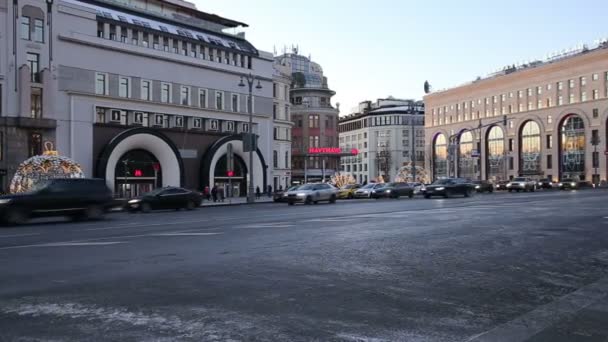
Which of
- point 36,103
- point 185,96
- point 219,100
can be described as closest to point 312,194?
point 185,96

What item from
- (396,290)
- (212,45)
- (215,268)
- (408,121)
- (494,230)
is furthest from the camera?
(408,121)

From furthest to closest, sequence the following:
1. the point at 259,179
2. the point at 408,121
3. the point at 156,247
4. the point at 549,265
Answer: the point at 408,121
the point at 259,179
the point at 156,247
the point at 549,265

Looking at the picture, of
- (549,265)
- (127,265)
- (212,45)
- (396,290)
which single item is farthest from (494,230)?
(212,45)

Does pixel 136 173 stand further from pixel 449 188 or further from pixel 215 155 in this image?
pixel 449 188

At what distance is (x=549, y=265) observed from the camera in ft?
32.5

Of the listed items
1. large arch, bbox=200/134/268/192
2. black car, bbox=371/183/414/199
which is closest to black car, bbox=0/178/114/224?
black car, bbox=371/183/414/199

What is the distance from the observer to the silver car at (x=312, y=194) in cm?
3806

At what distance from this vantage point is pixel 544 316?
20.8ft

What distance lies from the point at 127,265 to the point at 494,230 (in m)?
10.3

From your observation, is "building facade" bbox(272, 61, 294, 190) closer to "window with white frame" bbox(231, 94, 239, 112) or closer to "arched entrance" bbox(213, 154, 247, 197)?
"arched entrance" bbox(213, 154, 247, 197)

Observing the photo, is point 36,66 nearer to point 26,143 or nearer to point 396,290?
point 26,143

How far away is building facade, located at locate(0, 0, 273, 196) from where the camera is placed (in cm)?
4431

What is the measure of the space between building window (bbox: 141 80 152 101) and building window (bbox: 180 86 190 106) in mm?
3621

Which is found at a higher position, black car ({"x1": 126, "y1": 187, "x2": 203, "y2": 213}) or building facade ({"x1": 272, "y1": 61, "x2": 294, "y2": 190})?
building facade ({"x1": 272, "y1": 61, "x2": 294, "y2": 190})
